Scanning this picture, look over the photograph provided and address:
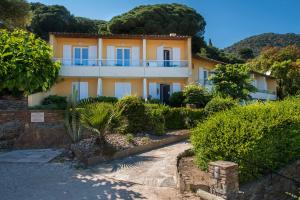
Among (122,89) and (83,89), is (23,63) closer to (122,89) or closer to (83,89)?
(83,89)

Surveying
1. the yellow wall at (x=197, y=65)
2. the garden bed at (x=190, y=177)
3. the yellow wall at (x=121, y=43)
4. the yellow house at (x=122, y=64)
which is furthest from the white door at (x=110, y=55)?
the garden bed at (x=190, y=177)

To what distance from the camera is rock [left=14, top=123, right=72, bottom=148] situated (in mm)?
14680

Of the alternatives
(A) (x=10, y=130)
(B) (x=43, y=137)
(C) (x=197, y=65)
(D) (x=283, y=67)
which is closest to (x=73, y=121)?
(B) (x=43, y=137)

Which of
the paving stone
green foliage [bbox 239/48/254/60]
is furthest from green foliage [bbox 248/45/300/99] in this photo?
the paving stone

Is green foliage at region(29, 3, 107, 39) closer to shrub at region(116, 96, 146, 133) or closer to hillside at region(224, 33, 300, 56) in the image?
hillside at region(224, 33, 300, 56)

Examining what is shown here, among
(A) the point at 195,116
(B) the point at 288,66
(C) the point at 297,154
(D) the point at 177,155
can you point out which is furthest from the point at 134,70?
(B) the point at 288,66

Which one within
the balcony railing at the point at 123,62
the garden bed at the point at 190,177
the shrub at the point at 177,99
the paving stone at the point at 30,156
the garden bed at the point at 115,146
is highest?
the balcony railing at the point at 123,62

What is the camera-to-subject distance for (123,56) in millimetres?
31234

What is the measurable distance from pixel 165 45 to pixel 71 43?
323 inches

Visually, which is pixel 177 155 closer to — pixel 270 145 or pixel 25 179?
pixel 270 145

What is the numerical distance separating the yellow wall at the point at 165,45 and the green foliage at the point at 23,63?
20084 mm

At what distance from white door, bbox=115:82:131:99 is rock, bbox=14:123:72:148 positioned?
15.8 m

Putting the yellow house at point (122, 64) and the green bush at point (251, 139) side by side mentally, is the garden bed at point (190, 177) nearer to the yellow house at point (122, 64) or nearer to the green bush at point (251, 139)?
the green bush at point (251, 139)

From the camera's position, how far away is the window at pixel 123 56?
31.0 metres
